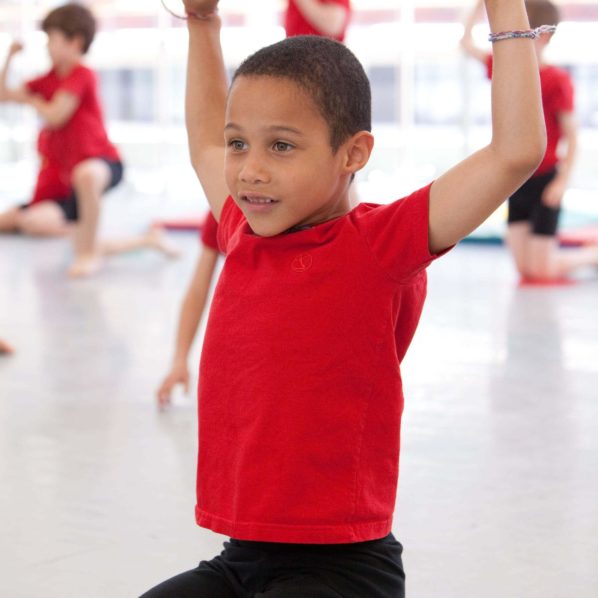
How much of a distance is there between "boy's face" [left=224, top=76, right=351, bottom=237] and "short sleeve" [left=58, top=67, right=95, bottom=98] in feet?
11.3

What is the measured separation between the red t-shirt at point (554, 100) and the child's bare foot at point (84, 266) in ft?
5.21

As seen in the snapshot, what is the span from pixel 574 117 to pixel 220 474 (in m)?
3.06

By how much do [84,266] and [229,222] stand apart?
3.09m

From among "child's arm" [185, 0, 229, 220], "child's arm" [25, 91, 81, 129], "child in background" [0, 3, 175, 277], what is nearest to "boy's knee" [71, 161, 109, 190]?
"child in background" [0, 3, 175, 277]

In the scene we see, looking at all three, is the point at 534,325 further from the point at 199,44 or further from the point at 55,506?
the point at 199,44

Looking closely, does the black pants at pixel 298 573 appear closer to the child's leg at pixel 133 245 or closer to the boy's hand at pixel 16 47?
the boy's hand at pixel 16 47

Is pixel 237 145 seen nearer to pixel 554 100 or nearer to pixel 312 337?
pixel 312 337

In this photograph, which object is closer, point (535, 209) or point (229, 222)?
point (229, 222)

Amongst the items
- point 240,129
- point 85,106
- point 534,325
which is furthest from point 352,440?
point 85,106

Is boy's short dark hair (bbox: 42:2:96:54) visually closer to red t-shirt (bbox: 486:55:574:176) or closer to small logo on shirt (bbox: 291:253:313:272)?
red t-shirt (bbox: 486:55:574:176)

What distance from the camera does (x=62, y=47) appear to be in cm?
448

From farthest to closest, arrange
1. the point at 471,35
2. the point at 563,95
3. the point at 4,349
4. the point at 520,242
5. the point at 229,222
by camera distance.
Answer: the point at 520,242 < the point at 563,95 < the point at 471,35 < the point at 4,349 < the point at 229,222

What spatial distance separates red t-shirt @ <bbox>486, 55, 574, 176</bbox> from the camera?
3949 millimetres

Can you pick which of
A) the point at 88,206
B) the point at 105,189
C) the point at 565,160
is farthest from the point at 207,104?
the point at 105,189
